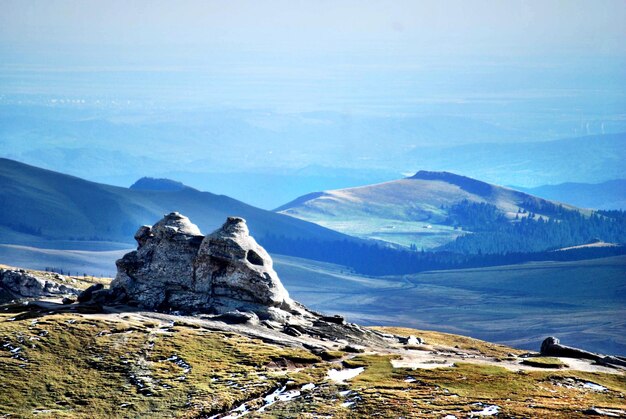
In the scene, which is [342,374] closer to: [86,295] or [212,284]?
[212,284]

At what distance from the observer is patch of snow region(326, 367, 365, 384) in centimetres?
10319

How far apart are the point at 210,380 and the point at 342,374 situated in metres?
13.1

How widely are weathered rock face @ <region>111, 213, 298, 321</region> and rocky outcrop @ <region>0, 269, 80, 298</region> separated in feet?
127

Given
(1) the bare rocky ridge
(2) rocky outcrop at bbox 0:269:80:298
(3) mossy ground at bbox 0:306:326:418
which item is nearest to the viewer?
(3) mossy ground at bbox 0:306:326:418

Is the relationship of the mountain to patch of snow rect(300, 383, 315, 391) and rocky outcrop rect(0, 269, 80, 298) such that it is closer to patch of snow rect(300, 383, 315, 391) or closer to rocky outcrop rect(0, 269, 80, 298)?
patch of snow rect(300, 383, 315, 391)

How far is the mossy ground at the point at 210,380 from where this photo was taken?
9394 centimetres

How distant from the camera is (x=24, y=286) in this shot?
550ft

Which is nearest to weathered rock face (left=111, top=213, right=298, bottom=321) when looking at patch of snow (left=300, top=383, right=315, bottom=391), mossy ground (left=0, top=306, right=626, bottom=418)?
mossy ground (left=0, top=306, right=626, bottom=418)

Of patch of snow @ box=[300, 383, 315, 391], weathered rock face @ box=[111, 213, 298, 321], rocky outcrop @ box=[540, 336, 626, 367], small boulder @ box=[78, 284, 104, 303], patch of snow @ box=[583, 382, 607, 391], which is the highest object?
weathered rock face @ box=[111, 213, 298, 321]

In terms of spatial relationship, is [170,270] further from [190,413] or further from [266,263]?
[190,413]

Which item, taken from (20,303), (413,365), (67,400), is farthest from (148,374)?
(20,303)

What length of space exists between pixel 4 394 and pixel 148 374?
13481 mm

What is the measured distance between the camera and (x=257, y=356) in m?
109

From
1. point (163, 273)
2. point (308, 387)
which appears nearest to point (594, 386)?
point (308, 387)
